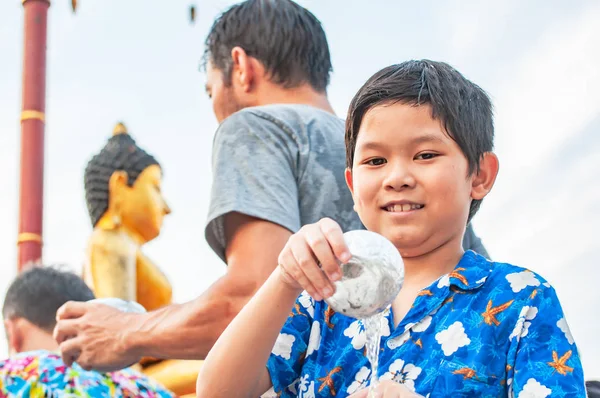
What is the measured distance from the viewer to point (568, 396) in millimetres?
1285

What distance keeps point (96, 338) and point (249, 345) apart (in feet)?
3.05

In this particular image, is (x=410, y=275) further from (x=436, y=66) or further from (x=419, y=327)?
(x=436, y=66)

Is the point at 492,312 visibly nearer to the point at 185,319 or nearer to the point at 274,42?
the point at 185,319

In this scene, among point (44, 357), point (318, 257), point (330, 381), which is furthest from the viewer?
point (44, 357)

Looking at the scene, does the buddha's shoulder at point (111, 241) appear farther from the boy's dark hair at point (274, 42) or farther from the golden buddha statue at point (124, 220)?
the boy's dark hair at point (274, 42)

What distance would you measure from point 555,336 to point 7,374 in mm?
1765

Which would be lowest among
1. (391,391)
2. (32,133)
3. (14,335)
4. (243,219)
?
(391,391)

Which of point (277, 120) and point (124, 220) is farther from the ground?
point (124, 220)

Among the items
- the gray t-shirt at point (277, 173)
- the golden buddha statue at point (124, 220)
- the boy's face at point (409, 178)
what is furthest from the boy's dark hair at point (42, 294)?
the boy's face at point (409, 178)

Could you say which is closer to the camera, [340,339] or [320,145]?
Result: [340,339]

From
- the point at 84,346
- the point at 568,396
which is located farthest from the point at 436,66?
the point at 84,346

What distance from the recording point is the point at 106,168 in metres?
4.89

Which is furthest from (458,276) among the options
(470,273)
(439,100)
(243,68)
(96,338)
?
(243,68)

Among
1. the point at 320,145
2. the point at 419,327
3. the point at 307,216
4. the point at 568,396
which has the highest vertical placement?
the point at 320,145
